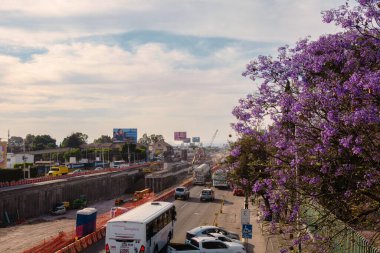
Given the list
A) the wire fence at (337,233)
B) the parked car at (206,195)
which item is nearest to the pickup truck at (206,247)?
the wire fence at (337,233)

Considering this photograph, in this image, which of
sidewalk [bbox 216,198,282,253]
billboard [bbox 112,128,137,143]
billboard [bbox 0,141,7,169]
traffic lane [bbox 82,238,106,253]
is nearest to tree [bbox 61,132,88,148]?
billboard [bbox 112,128,137,143]

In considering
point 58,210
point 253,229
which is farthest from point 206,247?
point 58,210

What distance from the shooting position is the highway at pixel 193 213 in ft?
108

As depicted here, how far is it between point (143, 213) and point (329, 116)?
16189 millimetres

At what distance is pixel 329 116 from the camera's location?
1078 cm

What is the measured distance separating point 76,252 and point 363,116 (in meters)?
22.8

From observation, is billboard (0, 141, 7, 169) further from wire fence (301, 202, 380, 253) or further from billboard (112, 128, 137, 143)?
billboard (112, 128, 137, 143)

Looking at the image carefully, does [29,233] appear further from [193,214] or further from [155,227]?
[155,227]

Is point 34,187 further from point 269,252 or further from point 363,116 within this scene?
point 363,116

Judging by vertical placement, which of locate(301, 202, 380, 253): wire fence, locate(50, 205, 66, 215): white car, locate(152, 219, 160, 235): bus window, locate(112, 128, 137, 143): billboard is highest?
locate(112, 128, 137, 143): billboard

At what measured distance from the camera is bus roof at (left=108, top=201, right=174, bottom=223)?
22645 millimetres

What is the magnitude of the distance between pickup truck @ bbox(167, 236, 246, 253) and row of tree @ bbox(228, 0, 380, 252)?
394 inches

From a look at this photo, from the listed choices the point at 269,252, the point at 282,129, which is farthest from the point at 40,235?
the point at 282,129

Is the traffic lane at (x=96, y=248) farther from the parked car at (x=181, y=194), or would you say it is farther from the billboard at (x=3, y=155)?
the billboard at (x=3, y=155)
